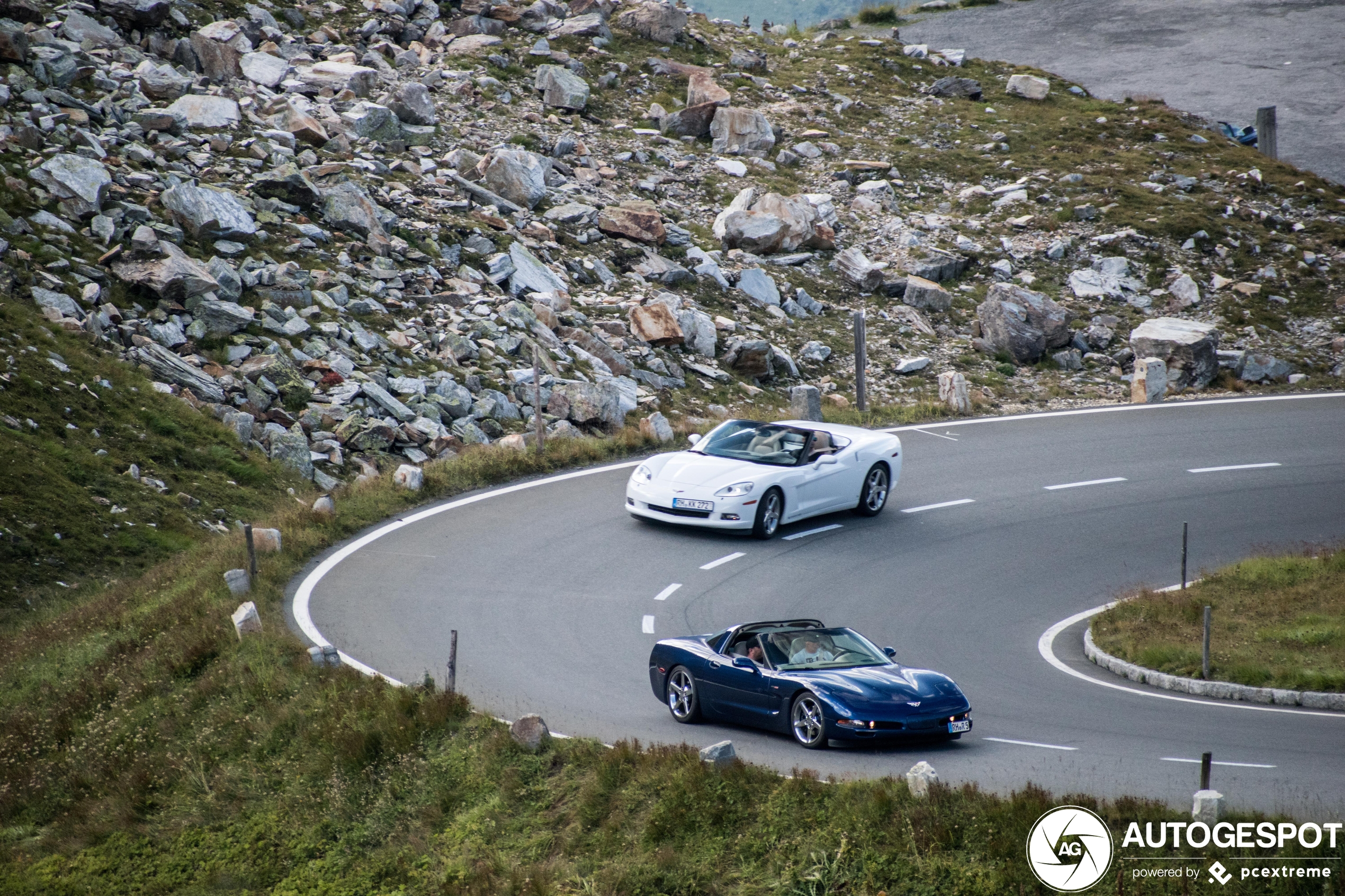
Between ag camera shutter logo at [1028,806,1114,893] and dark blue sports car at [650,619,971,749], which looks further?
dark blue sports car at [650,619,971,749]

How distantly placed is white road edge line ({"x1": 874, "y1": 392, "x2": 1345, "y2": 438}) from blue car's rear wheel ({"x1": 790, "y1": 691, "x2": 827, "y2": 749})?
1418 centimetres

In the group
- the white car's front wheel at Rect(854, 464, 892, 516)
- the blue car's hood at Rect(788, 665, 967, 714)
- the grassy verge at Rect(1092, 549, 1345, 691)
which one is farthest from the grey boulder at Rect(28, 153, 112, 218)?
the grassy verge at Rect(1092, 549, 1345, 691)

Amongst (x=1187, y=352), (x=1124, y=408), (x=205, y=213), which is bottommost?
(x=1124, y=408)

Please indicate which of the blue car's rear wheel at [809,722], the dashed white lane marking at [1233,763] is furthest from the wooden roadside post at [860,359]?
the dashed white lane marking at [1233,763]

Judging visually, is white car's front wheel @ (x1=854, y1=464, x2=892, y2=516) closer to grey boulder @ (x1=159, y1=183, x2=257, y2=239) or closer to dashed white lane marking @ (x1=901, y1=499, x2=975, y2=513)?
dashed white lane marking @ (x1=901, y1=499, x2=975, y2=513)

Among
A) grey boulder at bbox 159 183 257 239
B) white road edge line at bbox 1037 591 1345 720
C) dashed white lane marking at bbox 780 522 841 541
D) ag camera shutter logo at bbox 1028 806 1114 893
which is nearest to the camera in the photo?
ag camera shutter logo at bbox 1028 806 1114 893

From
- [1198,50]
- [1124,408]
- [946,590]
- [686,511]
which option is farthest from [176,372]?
[1198,50]

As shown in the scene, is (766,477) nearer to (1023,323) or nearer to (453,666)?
(453,666)

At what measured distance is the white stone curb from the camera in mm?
11852

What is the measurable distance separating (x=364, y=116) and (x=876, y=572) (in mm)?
23606

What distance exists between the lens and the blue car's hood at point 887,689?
10148 mm

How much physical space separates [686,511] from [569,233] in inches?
683

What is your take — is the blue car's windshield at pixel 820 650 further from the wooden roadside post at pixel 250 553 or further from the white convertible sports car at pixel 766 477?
the wooden roadside post at pixel 250 553

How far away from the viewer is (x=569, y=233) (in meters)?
32.6
